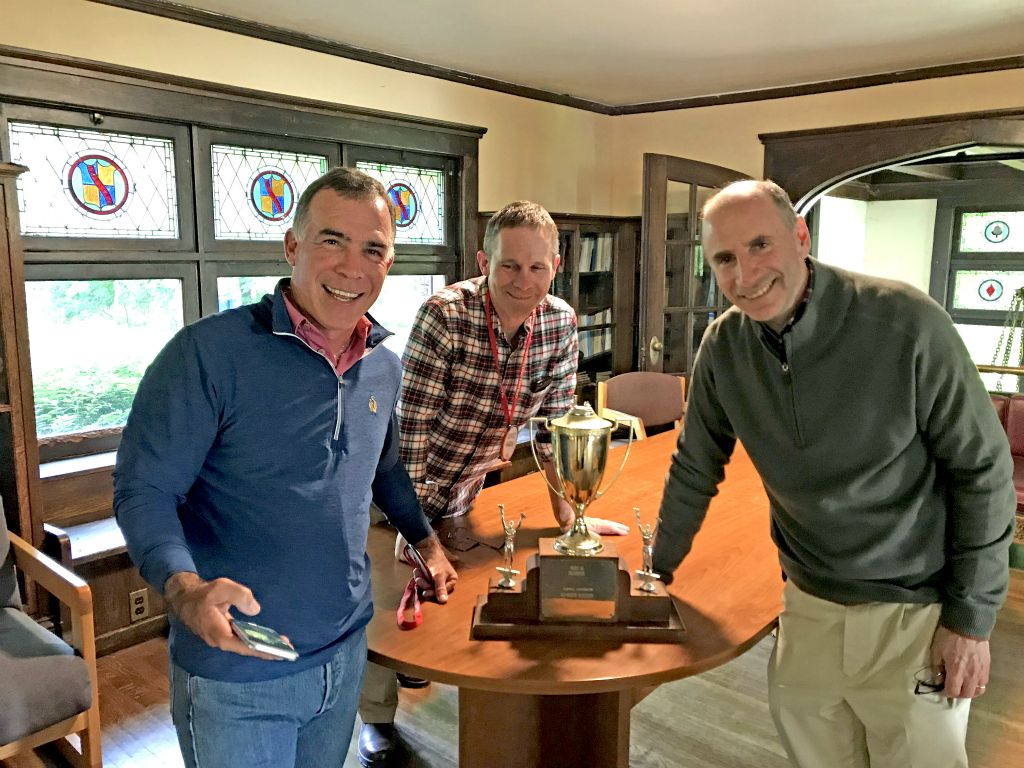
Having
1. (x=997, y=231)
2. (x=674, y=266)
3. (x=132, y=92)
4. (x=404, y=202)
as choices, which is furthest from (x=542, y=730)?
(x=997, y=231)

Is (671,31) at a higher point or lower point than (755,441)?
higher

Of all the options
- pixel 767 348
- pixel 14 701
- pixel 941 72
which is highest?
pixel 941 72

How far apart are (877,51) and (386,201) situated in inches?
132

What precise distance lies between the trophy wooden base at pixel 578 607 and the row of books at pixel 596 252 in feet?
12.4

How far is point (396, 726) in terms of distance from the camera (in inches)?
99.7

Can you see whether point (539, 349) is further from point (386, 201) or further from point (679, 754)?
point (679, 754)

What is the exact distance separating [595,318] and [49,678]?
3.82m

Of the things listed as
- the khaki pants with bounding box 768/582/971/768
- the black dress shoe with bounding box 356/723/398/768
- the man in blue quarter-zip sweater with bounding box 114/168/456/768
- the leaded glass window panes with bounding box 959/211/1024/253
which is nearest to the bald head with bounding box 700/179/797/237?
the man in blue quarter-zip sweater with bounding box 114/168/456/768

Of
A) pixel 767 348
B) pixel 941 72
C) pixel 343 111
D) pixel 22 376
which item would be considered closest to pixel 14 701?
pixel 22 376

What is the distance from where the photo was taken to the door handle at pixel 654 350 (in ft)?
14.6

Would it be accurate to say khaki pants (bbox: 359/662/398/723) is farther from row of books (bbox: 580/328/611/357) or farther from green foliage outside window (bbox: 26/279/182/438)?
row of books (bbox: 580/328/611/357)

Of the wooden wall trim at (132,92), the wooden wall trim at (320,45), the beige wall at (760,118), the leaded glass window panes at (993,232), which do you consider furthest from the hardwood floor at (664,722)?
the leaded glass window panes at (993,232)

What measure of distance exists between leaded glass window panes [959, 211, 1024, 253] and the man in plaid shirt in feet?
23.4

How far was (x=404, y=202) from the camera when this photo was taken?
13.8ft
